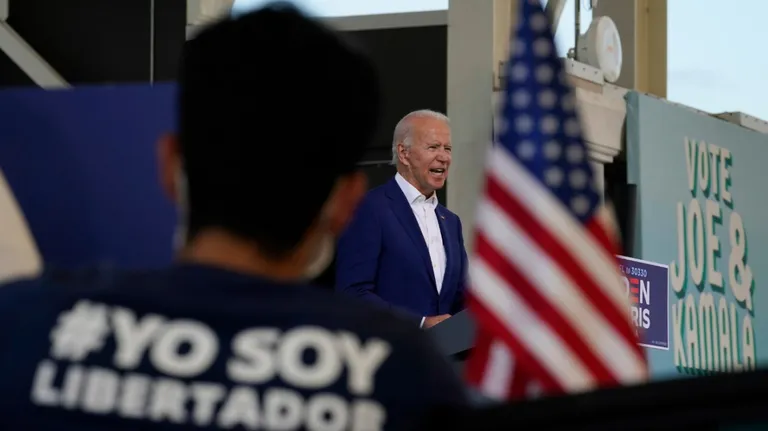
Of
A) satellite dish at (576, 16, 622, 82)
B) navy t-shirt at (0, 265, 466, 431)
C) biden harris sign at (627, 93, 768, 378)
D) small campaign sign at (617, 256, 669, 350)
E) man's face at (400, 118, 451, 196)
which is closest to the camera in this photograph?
navy t-shirt at (0, 265, 466, 431)

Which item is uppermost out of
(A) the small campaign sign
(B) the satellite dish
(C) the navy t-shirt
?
(B) the satellite dish

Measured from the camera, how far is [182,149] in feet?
3.95

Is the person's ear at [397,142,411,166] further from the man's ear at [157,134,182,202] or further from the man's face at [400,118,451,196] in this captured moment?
the man's ear at [157,134,182,202]

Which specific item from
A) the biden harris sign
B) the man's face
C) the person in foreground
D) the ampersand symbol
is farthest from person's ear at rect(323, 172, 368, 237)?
the ampersand symbol

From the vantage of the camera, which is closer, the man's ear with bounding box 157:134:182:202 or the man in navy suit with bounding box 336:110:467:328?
the man's ear with bounding box 157:134:182:202

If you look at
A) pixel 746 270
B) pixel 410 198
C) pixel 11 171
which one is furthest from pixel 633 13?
pixel 11 171

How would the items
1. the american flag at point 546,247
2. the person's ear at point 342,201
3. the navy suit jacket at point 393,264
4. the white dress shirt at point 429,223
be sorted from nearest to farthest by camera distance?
the person's ear at point 342,201
the american flag at point 546,247
the navy suit jacket at point 393,264
the white dress shirt at point 429,223

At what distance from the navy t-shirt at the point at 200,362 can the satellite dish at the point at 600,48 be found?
6.11 metres

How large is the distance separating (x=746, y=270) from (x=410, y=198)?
3.35 metres

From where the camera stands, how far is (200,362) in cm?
111

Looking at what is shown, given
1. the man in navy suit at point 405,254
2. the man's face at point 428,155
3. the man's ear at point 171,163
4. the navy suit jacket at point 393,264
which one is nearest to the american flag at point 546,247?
the man's ear at point 171,163

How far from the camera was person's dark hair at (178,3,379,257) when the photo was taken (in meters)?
1.16

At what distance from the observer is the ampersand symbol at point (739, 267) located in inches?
297

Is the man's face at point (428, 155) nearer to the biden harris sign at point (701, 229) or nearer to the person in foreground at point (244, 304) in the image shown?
the biden harris sign at point (701, 229)
